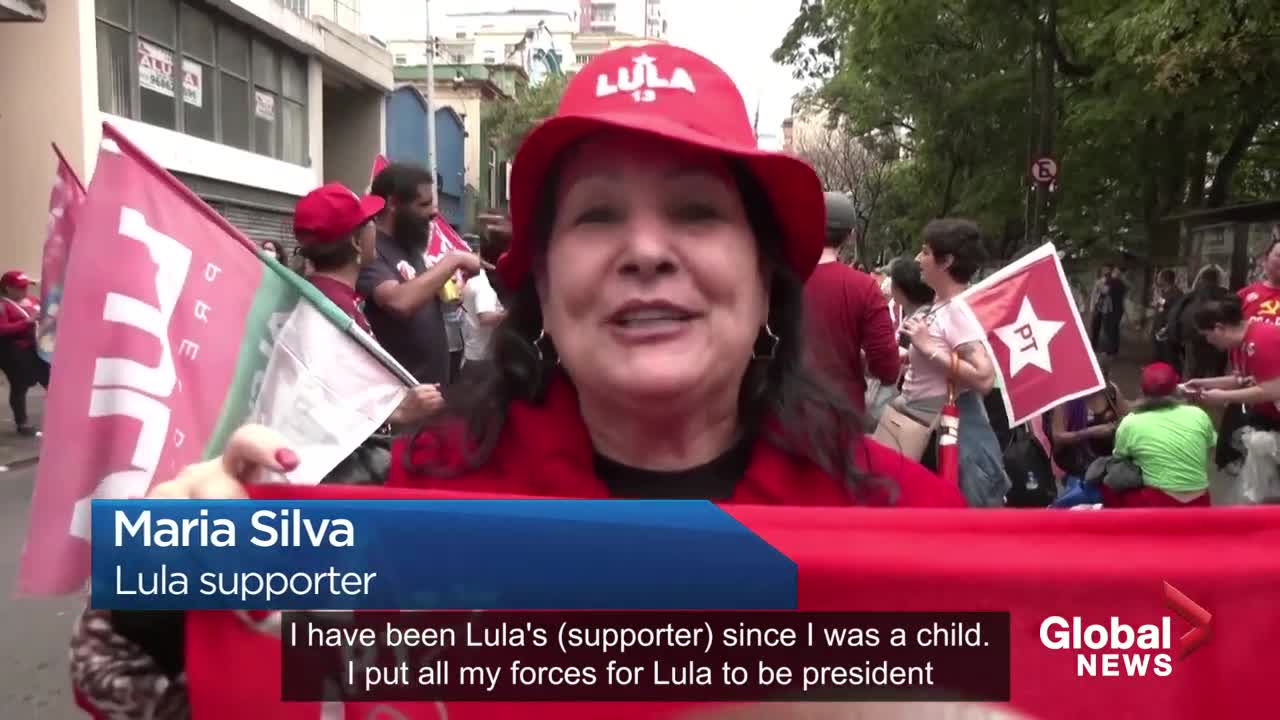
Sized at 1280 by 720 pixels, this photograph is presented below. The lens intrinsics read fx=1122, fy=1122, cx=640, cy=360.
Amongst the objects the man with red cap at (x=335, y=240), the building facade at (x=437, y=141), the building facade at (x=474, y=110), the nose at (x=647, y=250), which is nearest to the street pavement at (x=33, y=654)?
the man with red cap at (x=335, y=240)

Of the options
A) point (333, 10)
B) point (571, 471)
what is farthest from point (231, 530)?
point (333, 10)

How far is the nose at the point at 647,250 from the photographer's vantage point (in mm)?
1494

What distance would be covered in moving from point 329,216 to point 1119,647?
317cm

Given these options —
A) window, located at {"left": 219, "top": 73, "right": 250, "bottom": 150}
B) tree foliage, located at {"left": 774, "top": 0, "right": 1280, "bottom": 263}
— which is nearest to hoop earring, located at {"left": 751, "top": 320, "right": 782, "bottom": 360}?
tree foliage, located at {"left": 774, "top": 0, "right": 1280, "bottom": 263}

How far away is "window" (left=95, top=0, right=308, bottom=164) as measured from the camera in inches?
679

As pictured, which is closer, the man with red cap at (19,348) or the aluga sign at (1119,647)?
the aluga sign at (1119,647)

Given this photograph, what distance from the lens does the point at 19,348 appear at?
10289 millimetres

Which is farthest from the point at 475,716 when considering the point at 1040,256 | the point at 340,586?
the point at 1040,256

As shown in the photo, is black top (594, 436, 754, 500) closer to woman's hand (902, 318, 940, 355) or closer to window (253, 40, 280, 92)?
woman's hand (902, 318, 940, 355)

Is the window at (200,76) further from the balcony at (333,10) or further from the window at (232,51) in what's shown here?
the balcony at (333,10)

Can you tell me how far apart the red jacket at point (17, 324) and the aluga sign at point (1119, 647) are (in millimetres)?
10653

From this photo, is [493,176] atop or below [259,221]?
atop

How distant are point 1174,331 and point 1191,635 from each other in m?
10.9

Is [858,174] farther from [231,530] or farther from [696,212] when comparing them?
[231,530]
